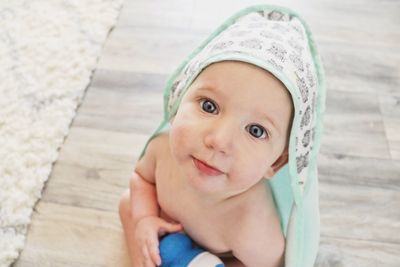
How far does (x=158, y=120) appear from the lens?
108cm

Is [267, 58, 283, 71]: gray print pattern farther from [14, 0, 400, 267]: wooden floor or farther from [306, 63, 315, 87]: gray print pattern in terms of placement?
[14, 0, 400, 267]: wooden floor

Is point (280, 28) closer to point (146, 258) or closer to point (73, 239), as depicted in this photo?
point (146, 258)

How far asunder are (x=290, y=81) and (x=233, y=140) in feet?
0.32

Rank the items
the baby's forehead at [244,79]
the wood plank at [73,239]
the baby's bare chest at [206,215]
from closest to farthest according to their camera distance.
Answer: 1. the baby's forehead at [244,79]
2. the baby's bare chest at [206,215]
3. the wood plank at [73,239]

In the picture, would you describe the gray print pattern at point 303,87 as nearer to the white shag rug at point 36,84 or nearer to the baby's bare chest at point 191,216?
the baby's bare chest at point 191,216

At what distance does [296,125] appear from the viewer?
0.59 meters

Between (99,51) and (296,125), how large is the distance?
2.49 ft

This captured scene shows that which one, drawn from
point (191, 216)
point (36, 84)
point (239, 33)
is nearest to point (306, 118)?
point (239, 33)

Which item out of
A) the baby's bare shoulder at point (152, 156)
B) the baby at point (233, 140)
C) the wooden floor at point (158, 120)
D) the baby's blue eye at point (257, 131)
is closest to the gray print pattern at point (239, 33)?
the baby at point (233, 140)

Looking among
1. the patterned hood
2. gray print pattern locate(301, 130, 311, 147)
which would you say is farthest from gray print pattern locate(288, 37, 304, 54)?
gray print pattern locate(301, 130, 311, 147)

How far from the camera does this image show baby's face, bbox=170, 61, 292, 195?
0.56 meters

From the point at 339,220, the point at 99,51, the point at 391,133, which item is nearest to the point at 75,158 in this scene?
the point at 99,51

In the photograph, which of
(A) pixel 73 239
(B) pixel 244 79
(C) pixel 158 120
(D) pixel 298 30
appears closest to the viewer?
(B) pixel 244 79

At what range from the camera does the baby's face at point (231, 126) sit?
22.1 inches
